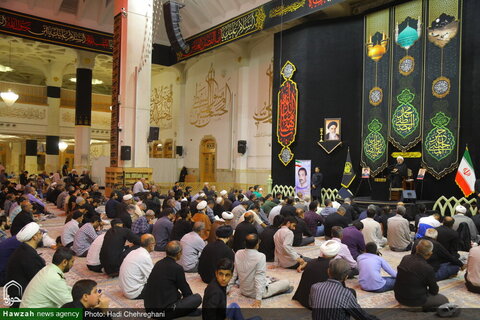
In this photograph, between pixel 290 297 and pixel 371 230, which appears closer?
pixel 290 297

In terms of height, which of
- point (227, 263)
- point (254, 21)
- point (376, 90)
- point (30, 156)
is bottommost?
point (227, 263)

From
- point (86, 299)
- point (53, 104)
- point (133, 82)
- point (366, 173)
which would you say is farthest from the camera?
point (53, 104)

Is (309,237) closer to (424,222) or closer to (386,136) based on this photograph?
(424,222)

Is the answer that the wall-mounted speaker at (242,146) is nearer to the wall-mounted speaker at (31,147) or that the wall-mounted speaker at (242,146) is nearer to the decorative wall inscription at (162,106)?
the decorative wall inscription at (162,106)

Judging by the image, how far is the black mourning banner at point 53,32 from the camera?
12.2m

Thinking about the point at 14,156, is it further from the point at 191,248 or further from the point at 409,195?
the point at 191,248

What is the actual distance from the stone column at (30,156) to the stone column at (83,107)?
163 inches

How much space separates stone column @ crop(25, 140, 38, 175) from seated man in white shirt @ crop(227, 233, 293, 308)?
16416 mm

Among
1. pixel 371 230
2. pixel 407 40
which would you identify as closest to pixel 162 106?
pixel 407 40

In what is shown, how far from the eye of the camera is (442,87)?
8.05 m

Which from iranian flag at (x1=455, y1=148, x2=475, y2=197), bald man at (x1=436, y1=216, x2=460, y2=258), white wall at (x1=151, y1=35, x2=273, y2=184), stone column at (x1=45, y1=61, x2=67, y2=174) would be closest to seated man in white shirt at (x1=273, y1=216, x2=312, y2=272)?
bald man at (x1=436, y1=216, x2=460, y2=258)

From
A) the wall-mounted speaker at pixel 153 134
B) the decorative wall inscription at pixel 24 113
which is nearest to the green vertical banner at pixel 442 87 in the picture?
the wall-mounted speaker at pixel 153 134

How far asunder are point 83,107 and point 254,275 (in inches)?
499

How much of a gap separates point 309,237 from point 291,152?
5211mm
